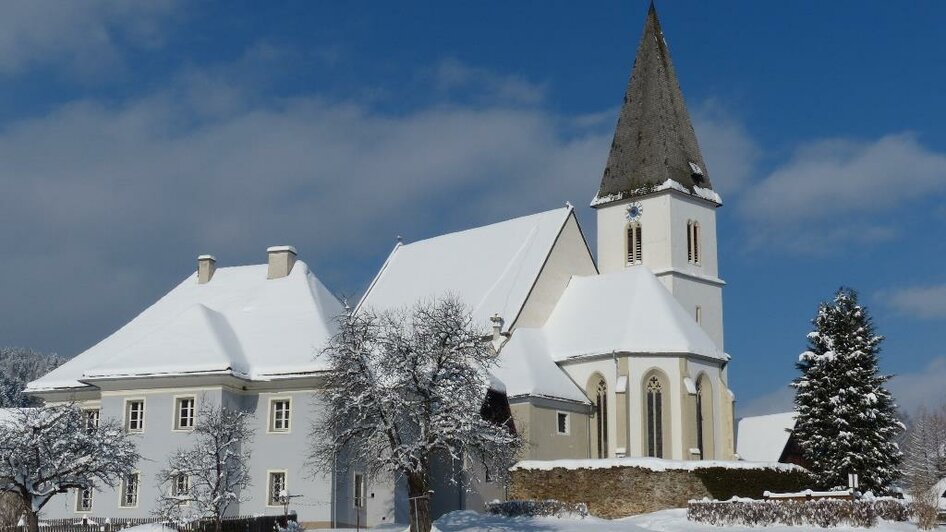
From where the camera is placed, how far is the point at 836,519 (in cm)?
3397

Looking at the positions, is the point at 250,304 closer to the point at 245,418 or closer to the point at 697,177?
the point at 245,418

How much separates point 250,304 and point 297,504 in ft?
29.1

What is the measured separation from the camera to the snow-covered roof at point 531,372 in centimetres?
4556

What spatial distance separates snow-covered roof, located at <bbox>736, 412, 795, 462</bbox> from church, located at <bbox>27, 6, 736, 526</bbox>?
726 cm

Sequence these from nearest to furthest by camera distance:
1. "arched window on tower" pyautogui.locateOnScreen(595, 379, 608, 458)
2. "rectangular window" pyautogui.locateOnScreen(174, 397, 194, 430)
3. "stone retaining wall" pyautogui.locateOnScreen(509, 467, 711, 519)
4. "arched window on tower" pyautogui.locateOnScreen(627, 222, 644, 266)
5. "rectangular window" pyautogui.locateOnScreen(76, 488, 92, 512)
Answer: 1. "rectangular window" pyautogui.locateOnScreen(174, 397, 194, 430)
2. "rectangular window" pyautogui.locateOnScreen(76, 488, 92, 512)
3. "stone retaining wall" pyautogui.locateOnScreen(509, 467, 711, 519)
4. "arched window on tower" pyautogui.locateOnScreen(595, 379, 608, 458)
5. "arched window on tower" pyautogui.locateOnScreen(627, 222, 644, 266)

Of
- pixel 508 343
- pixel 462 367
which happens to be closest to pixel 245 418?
pixel 462 367

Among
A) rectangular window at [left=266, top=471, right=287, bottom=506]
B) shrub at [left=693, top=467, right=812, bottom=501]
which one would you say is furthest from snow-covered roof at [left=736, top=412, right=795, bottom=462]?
rectangular window at [left=266, top=471, right=287, bottom=506]

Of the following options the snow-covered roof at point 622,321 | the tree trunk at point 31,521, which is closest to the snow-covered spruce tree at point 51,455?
the tree trunk at point 31,521

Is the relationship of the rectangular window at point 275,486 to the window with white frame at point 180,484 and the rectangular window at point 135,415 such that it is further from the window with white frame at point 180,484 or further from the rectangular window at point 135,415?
the rectangular window at point 135,415

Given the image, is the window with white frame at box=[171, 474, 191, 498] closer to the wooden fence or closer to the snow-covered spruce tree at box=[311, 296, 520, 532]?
the wooden fence

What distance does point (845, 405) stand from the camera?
44.3 m

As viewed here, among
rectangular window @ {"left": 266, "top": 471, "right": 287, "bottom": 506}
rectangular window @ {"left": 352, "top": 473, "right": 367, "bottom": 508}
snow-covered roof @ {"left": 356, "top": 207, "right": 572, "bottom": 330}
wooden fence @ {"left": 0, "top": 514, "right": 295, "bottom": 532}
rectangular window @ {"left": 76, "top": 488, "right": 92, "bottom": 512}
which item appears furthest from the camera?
snow-covered roof @ {"left": 356, "top": 207, "right": 572, "bottom": 330}

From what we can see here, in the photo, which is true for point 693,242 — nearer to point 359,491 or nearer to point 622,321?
point 622,321

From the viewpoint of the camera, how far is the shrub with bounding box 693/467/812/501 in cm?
3994
